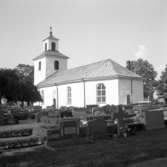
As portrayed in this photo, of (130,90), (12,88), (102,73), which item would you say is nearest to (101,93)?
(102,73)

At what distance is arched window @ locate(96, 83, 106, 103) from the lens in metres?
32.1

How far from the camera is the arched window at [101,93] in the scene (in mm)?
32094

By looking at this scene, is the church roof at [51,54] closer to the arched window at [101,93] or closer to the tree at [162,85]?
the arched window at [101,93]

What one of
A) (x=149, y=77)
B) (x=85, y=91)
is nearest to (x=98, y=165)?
(x=85, y=91)

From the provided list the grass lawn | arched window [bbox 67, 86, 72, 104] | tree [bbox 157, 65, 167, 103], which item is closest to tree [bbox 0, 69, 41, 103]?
the grass lawn

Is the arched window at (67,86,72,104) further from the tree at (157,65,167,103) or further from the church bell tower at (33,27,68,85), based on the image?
the tree at (157,65,167,103)

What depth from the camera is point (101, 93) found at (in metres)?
32.2

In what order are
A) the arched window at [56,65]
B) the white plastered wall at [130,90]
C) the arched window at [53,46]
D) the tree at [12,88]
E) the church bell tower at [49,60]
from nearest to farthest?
the tree at [12,88] → the white plastered wall at [130,90] → the church bell tower at [49,60] → the arched window at [56,65] → the arched window at [53,46]

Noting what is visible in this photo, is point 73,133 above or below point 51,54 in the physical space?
below

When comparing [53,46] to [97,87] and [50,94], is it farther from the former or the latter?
[97,87]

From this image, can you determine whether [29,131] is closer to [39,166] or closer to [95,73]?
[39,166]

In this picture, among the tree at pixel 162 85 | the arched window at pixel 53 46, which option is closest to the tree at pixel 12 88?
the arched window at pixel 53 46

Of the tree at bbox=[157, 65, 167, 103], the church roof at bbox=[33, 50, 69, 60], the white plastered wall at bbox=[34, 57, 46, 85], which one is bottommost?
the tree at bbox=[157, 65, 167, 103]

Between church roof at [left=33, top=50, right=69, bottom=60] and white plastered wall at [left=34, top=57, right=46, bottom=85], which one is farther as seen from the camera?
white plastered wall at [left=34, top=57, right=46, bottom=85]
